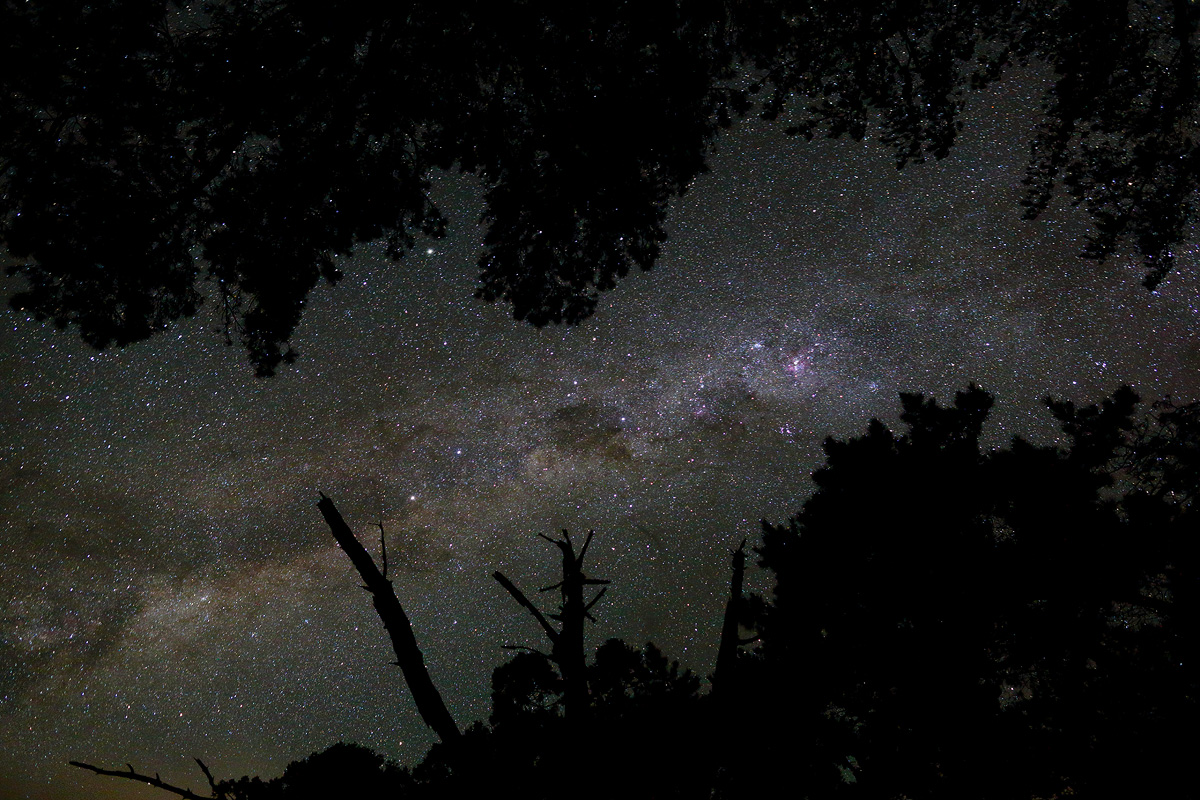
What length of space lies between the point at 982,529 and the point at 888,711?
3612 millimetres

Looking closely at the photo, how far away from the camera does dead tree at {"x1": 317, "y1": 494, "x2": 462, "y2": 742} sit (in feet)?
9.93

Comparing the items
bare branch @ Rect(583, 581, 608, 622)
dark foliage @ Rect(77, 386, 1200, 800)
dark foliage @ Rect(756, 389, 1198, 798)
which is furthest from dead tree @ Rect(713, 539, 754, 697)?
dark foliage @ Rect(756, 389, 1198, 798)

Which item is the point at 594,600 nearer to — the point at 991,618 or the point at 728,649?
the point at 728,649

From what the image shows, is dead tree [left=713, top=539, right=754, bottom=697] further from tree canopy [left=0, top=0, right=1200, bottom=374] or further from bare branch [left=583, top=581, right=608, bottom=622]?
tree canopy [left=0, top=0, right=1200, bottom=374]

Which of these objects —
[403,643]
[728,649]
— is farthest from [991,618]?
[403,643]

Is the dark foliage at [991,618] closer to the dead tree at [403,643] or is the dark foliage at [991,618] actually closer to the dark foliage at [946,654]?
the dark foliage at [946,654]

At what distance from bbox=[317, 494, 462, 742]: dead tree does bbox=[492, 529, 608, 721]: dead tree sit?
512 mm

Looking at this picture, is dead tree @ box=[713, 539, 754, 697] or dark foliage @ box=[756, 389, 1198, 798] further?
dark foliage @ box=[756, 389, 1198, 798]

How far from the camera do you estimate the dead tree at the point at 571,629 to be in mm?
3199

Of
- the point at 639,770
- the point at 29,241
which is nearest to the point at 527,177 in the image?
the point at 29,241

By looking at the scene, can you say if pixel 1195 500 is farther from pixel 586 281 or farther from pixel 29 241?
pixel 29 241

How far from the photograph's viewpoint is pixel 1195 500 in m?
7.35

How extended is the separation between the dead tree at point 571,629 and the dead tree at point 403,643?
1.68 ft

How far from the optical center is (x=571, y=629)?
3.26m
